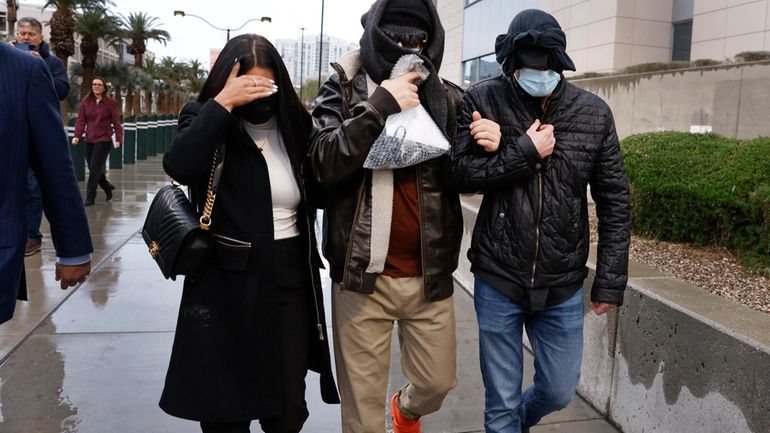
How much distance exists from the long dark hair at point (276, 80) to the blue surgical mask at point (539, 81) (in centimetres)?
86

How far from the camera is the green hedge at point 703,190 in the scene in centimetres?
473

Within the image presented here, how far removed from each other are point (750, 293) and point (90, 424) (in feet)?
12.0

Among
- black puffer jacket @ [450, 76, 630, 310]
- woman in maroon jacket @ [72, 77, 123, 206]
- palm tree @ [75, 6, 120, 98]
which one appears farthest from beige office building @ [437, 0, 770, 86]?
palm tree @ [75, 6, 120, 98]

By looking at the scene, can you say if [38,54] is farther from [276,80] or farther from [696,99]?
[696,99]

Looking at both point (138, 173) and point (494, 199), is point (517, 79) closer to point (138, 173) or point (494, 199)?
point (494, 199)

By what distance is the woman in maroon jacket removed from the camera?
1101 cm

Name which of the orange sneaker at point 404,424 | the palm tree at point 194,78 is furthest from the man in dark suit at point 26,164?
the palm tree at point 194,78

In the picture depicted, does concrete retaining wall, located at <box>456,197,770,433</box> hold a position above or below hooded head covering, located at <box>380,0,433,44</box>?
below

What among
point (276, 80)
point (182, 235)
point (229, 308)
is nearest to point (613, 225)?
point (276, 80)

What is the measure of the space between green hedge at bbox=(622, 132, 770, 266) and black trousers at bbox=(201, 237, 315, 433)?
3.06 metres

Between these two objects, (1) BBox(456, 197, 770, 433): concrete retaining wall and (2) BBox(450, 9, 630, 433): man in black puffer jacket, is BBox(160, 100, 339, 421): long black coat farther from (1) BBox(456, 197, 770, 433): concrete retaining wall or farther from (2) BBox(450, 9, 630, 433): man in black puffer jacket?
(1) BBox(456, 197, 770, 433): concrete retaining wall

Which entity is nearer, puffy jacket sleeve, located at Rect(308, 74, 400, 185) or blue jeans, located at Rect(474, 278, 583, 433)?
puffy jacket sleeve, located at Rect(308, 74, 400, 185)

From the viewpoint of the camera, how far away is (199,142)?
2582mm

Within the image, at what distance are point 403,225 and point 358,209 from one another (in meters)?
0.20
